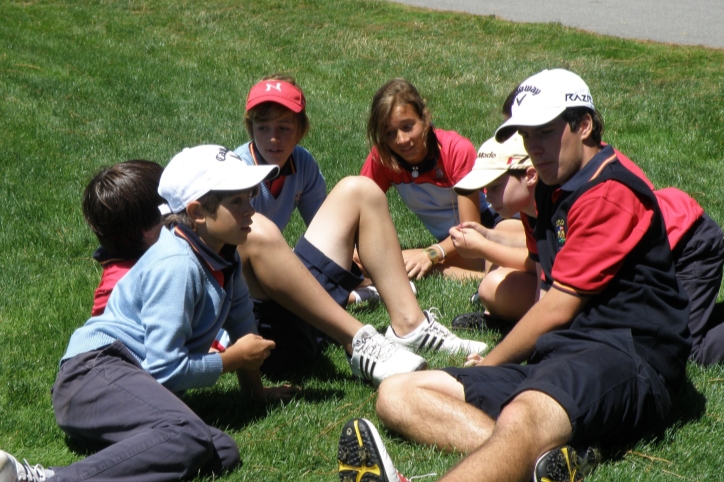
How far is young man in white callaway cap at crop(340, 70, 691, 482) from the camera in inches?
121

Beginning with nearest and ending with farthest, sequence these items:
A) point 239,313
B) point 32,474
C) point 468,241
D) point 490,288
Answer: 1. point 32,474
2. point 239,313
3. point 468,241
4. point 490,288

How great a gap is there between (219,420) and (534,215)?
179cm

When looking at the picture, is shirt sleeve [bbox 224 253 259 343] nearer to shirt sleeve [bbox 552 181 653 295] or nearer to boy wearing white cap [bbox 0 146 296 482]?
boy wearing white cap [bbox 0 146 296 482]

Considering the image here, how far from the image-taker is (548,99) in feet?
11.1

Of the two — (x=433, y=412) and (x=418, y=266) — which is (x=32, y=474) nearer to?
(x=433, y=412)

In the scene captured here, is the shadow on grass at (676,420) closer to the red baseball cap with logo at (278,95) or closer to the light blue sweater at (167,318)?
the light blue sweater at (167,318)

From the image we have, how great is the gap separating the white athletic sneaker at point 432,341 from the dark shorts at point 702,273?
109 centimetres

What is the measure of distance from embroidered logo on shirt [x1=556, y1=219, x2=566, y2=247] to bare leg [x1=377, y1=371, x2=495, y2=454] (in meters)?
0.75

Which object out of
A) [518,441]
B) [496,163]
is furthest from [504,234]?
[518,441]

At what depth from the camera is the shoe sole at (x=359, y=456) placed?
9.43ft

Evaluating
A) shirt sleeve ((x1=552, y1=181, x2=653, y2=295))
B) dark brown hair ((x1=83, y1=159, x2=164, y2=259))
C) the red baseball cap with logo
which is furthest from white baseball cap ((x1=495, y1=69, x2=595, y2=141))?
the red baseball cap with logo

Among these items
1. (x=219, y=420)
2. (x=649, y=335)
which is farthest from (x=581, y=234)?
(x=219, y=420)

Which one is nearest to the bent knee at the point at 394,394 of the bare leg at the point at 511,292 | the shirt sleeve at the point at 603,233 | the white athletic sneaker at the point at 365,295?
the shirt sleeve at the point at 603,233

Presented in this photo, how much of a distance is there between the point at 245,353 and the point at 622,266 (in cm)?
160
